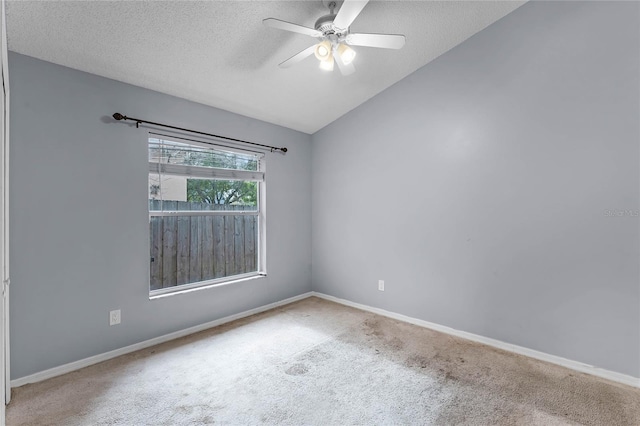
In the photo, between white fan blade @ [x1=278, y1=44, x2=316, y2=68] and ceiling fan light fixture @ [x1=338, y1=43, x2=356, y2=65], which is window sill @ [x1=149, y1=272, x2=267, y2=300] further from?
ceiling fan light fixture @ [x1=338, y1=43, x2=356, y2=65]

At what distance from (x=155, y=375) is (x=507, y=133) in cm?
353

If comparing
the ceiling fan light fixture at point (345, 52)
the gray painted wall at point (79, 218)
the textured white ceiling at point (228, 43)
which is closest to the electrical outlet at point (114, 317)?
the gray painted wall at point (79, 218)

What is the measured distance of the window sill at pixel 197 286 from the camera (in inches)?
117

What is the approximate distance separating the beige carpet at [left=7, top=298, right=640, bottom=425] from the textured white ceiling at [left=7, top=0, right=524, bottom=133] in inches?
95.1

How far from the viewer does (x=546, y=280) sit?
2.60 metres

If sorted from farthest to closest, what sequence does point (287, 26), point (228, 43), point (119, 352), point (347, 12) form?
point (119, 352), point (228, 43), point (287, 26), point (347, 12)

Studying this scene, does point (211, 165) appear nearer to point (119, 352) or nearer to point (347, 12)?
point (119, 352)

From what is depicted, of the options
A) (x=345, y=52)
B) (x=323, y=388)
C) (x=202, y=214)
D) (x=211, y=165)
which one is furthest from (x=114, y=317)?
(x=345, y=52)

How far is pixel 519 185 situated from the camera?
108 inches

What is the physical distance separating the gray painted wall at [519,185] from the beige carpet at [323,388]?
42 centimetres

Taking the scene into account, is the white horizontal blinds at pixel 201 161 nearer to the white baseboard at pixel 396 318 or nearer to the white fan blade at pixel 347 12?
the white baseboard at pixel 396 318

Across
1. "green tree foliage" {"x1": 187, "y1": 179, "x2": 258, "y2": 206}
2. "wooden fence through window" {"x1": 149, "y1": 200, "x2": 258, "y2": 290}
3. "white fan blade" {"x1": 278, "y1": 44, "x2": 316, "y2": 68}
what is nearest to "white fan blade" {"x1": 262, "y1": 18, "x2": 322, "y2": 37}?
"white fan blade" {"x1": 278, "y1": 44, "x2": 316, "y2": 68}

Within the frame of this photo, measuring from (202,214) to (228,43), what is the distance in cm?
170

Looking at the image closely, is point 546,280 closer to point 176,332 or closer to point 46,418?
point 176,332
